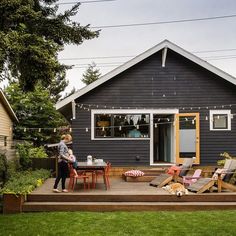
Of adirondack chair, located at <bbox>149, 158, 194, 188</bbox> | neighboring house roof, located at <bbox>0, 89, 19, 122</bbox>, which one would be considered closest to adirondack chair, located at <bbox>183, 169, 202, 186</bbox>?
adirondack chair, located at <bbox>149, 158, 194, 188</bbox>

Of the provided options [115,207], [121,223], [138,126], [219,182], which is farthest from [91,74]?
[121,223]

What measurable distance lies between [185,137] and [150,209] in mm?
6188

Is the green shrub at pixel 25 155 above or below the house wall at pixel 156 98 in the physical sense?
below

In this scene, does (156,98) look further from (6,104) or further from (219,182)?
(6,104)

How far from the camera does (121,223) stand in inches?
307

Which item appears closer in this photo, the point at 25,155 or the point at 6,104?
the point at 25,155

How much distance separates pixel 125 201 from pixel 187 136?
6.08m

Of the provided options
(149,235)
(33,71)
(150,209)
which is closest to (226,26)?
(33,71)

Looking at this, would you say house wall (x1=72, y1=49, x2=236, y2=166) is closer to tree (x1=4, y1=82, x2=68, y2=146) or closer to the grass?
the grass

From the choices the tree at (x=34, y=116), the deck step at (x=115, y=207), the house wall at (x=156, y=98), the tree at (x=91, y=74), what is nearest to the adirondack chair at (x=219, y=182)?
the deck step at (x=115, y=207)

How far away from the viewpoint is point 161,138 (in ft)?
57.0

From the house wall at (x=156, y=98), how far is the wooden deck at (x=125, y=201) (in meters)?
5.00

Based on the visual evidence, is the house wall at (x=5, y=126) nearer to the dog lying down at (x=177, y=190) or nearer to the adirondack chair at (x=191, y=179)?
the adirondack chair at (x=191, y=179)

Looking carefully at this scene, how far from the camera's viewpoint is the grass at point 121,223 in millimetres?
7180
